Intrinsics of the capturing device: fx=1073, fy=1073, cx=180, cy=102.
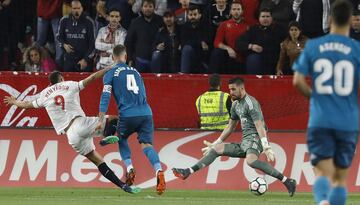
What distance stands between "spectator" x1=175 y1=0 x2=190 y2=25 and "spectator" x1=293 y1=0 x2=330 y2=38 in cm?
205

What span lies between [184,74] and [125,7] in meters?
2.69

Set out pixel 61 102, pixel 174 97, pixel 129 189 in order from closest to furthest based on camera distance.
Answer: pixel 129 189 → pixel 61 102 → pixel 174 97

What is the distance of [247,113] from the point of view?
615 inches

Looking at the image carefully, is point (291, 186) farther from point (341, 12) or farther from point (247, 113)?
point (341, 12)

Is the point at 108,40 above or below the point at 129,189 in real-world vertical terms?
above

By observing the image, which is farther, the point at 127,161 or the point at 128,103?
the point at 127,161

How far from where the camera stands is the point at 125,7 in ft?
66.2

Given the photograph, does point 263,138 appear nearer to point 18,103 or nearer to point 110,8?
point 18,103

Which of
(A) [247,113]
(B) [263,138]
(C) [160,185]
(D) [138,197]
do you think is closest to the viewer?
(C) [160,185]

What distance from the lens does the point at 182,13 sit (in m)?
19.9

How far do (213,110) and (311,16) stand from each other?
285 cm

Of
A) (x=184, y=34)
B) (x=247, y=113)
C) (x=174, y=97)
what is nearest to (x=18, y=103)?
(x=174, y=97)

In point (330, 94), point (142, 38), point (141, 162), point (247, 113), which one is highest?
point (330, 94)

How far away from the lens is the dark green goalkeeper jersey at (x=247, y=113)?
1545cm
